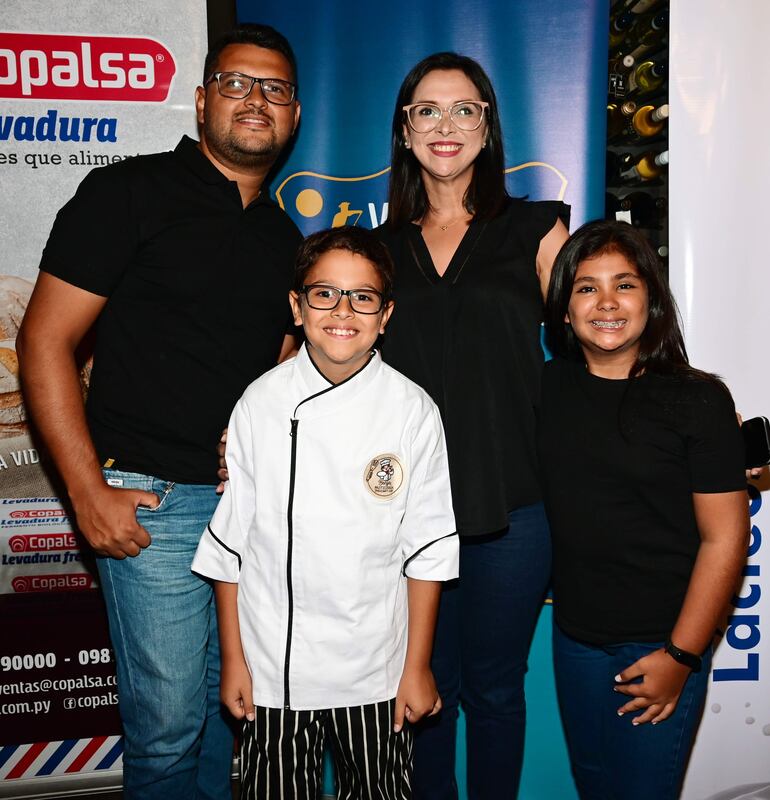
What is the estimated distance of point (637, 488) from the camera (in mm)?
1636

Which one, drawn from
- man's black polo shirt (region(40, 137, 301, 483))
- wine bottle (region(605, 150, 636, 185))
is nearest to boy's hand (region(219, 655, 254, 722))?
man's black polo shirt (region(40, 137, 301, 483))

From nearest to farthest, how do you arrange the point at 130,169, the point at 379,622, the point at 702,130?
the point at 379,622 → the point at 130,169 → the point at 702,130

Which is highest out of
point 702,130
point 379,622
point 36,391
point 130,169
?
point 702,130

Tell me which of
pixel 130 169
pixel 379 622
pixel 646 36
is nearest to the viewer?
pixel 379 622

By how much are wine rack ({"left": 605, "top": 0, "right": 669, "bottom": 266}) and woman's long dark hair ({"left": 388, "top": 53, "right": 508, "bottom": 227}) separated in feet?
2.11

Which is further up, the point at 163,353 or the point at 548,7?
the point at 548,7

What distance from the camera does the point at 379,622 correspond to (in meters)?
1.59

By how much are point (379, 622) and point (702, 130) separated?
1.86 metres

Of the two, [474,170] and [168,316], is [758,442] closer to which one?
[474,170]

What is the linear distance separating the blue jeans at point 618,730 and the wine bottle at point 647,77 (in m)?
1.84

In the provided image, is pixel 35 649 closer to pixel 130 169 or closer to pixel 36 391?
Result: pixel 36 391

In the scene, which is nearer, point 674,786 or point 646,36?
point 674,786

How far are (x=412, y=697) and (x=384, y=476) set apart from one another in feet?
1.77

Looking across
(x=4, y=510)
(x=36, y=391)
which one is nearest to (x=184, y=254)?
(x=36, y=391)
